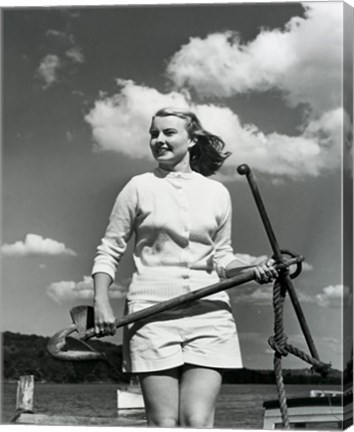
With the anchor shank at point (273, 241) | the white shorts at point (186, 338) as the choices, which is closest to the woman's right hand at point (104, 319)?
the white shorts at point (186, 338)

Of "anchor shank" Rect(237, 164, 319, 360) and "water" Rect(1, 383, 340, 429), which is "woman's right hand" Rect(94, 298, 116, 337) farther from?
"anchor shank" Rect(237, 164, 319, 360)

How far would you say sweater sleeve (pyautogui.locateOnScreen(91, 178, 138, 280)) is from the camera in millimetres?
8023

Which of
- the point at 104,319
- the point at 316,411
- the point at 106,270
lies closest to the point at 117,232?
the point at 106,270

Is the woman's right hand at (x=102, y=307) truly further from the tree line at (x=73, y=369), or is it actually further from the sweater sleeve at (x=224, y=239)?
the sweater sleeve at (x=224, y=239)

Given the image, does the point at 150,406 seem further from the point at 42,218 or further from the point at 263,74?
the point at 263,74

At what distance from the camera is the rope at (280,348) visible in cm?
755

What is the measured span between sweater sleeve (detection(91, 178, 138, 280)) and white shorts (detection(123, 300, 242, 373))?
235mm

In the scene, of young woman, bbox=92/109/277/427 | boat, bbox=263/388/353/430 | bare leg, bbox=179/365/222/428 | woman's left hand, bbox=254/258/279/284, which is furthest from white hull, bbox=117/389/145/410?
woman's left hand, bbox=254/258/279/284

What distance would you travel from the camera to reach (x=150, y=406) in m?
7.90

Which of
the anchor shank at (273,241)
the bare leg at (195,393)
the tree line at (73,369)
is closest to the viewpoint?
the anchor shank at (273,241)

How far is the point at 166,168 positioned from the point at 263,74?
2.08 feet

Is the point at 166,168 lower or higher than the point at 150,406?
higher

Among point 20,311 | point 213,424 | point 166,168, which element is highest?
point 166,168

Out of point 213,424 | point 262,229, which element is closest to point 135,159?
point 262,229
